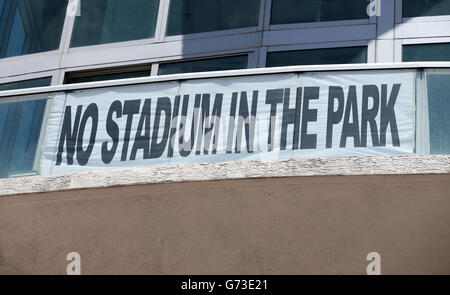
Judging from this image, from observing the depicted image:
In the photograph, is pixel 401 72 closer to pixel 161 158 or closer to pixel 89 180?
pixel 161 158

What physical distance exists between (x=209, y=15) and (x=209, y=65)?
82 cm

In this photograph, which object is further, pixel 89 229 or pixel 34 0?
pixel 34 0

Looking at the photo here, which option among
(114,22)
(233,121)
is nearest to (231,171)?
(233,121)

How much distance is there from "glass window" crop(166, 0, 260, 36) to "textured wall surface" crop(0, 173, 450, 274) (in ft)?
15.0

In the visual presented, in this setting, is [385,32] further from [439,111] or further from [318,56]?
[439,111]

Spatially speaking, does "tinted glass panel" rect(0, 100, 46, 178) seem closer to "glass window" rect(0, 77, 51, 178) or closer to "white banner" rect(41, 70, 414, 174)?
"glass window" rect(0, 77, 51, 178)

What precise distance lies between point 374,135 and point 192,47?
15.5 ft

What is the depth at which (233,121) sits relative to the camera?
10.8 metres

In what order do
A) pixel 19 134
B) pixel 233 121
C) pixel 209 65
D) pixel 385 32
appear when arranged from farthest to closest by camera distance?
pixel 209 65 → pixel 385 32 → pixel 19 134 → pixel 233 121

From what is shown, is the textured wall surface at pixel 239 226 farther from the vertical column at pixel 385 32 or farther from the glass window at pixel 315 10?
the glass window at pixel 315 10

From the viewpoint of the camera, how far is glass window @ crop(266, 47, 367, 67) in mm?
13664

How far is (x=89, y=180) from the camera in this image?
10555 mm

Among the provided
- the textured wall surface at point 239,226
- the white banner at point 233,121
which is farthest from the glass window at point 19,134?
the textured wall surface at point 239,226
